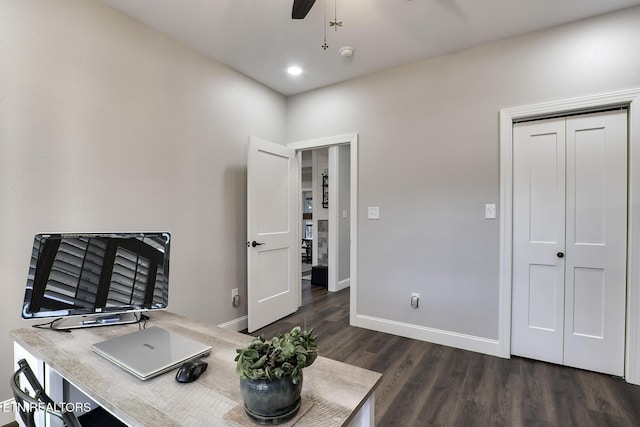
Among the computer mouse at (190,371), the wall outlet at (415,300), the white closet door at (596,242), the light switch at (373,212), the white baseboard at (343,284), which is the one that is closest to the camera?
the computer mouse at (190,371)

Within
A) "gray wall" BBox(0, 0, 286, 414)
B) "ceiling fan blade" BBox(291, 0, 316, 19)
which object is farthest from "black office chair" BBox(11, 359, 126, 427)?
"ceiling fan blade" BBox(291, 0, 316, 19)

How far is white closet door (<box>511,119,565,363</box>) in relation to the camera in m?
2.40

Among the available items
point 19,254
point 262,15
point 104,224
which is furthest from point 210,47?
point 19,254

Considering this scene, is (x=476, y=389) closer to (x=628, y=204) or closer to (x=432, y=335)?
(x=432, y=335)

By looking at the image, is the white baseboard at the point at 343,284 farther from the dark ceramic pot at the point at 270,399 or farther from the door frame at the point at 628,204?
the dark ceramic pot at the point at 270,399

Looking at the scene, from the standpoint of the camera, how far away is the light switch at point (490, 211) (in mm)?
2578

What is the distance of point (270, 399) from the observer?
0.71m

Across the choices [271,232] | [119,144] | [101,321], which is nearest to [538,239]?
[271,232]

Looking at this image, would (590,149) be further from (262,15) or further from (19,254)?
(19,254)

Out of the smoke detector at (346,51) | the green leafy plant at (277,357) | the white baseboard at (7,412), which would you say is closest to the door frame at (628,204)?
the smoke detector at (346,51)

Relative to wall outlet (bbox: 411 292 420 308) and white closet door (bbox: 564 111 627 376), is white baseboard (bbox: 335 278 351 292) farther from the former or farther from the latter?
white closet door (bbox: 564 111 627 376)

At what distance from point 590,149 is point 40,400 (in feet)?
10.8

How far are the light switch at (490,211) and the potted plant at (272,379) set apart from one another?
93.3 inches

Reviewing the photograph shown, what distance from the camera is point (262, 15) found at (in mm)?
2230
